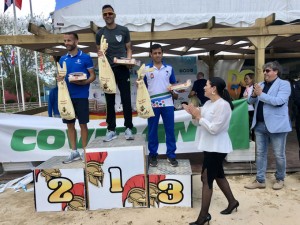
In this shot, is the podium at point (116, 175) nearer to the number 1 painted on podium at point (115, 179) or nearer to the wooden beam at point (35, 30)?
the number 1 painted on podium at point (115, 179)

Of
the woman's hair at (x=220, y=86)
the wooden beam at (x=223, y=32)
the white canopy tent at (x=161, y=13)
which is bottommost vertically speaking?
the woman's hair at (x=220, y=86)

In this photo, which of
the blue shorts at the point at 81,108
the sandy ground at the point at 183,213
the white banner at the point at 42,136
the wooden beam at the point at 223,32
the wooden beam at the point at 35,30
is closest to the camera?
the sandy ground at the point at 183,213

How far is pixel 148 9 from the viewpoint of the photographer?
5.54 m

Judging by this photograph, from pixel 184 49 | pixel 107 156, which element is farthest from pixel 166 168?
pixel 184 49

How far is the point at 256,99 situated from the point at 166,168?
5.15 ft

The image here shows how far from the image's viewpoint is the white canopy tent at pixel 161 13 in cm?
542

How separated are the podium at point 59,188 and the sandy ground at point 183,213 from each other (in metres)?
0.09

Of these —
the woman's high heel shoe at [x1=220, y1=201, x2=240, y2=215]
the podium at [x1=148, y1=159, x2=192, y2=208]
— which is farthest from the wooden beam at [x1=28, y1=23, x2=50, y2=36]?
the woman's high heel shoe at [x1=220, y1=201, x2=240, y2=215]

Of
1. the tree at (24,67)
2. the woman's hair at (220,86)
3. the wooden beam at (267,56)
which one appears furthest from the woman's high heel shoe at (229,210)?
the tree at (24,67)

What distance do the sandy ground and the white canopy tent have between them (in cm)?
313

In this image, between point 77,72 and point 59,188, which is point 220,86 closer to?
point 77,72

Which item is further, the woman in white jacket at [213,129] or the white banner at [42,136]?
the white banner at [42,136]

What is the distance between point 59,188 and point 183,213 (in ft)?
5.04

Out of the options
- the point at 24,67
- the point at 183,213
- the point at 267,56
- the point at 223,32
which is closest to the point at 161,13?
the point at 223,32
